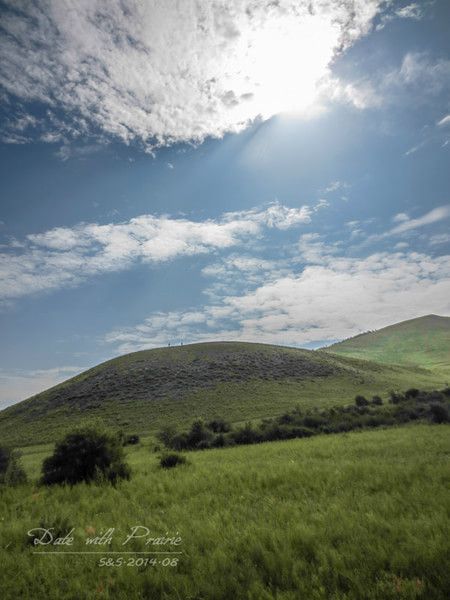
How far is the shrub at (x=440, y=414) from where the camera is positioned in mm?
25423

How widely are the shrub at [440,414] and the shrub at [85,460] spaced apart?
74.7 ft

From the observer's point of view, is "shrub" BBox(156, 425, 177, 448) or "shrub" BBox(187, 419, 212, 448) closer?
"shrub" BBox(187, 419, 212, 448)

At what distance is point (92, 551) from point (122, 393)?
74.5m

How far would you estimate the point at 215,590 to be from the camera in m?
4.66

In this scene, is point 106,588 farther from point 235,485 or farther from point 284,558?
point 235,485

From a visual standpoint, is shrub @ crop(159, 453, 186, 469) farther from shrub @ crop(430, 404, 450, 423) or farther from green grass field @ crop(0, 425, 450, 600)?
shrub @ crop(430, 404, 450, 423)

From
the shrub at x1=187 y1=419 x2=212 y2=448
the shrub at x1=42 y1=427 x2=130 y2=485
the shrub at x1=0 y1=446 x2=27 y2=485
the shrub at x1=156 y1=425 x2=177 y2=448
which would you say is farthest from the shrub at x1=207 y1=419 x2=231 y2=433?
the shrub at x1=42 y1=427 x2=130 y2=485

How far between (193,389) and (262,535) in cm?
7115

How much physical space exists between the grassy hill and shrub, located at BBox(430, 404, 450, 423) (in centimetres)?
2936

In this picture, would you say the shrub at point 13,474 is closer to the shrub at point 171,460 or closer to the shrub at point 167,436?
the shrub at point 171,460

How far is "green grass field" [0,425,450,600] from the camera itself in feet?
15.2

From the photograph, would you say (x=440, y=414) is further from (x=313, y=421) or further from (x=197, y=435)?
(x=197, y=435)

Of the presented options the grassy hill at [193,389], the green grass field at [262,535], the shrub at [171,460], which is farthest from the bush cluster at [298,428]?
the grassy hill at [193,389]

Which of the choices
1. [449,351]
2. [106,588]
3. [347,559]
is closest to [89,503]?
[106,588]
